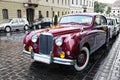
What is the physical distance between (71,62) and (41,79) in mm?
937

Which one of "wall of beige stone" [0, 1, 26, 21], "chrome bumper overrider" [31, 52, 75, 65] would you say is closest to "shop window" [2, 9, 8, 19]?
"wall of beige stone" [0, 1, 26, 21]

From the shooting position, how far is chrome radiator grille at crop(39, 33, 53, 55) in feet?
16.1

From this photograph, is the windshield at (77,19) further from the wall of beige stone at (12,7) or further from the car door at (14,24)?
the wall of beige stone at (12,7)

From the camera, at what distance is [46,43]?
4.99 m

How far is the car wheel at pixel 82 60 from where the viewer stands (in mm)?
5158

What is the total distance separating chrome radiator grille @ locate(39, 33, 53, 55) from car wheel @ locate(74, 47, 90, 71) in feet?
2.95

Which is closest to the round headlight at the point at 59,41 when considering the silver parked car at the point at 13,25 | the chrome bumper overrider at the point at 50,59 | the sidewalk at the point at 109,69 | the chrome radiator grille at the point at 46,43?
the chrome radiator grille at the point at 46,43

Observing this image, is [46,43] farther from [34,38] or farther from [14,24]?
[14,24]

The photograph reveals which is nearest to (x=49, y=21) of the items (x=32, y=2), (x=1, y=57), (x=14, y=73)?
(x=32, y=2)

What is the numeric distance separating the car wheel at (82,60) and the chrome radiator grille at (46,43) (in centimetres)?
90

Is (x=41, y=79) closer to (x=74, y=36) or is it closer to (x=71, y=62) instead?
(x=71, y=62)

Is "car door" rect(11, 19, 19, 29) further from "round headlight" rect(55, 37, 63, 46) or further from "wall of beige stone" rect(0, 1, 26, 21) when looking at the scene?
"round headlight" rect(55, 37, 63, 46)

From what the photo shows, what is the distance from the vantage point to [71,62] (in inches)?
183

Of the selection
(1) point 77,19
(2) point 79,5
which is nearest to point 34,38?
(1) point 77,19
